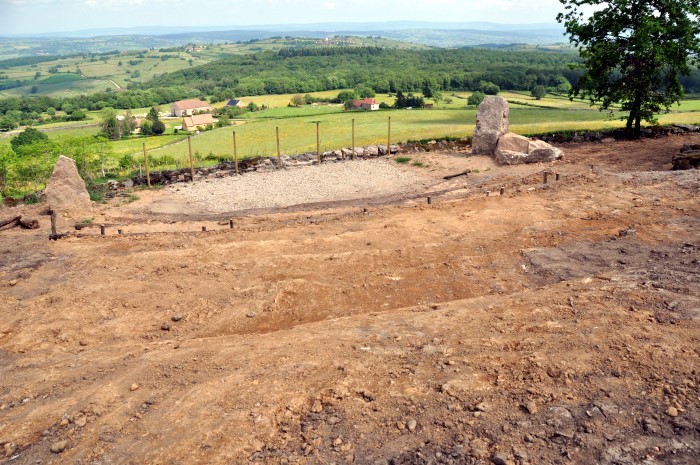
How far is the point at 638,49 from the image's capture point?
25938 millimetres

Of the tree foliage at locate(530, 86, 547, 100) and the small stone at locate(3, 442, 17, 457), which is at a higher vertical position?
the small stone at locate(3, 442, 17, 457)

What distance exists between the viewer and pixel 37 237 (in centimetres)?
1811

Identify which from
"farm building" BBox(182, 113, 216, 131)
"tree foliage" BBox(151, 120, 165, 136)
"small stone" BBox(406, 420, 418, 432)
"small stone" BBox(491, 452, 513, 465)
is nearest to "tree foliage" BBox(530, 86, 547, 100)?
"farm building" BBox(182, 113, 216, 131)

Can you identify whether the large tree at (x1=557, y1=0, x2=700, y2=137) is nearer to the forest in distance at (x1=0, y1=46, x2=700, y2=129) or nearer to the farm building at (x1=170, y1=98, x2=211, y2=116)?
the forest in distance at (x1=0, y1=46, x2=700, y2=129)

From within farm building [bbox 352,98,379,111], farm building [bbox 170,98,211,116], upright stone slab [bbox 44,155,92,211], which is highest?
upright stone slab [bbox 44,155,92,211]

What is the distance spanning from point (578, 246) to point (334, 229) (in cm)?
716

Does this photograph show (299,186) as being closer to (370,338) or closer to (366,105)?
(370,338)

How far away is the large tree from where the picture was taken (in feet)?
84.2

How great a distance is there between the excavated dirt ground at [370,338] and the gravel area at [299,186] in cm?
485

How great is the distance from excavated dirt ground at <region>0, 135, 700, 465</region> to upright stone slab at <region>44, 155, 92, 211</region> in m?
3.09

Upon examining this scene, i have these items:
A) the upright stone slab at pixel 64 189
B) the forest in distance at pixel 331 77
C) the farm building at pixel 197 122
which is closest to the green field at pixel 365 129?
the forest in distance at pixel 331 77

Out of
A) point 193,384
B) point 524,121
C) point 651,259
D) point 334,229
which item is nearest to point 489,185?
point 334,229

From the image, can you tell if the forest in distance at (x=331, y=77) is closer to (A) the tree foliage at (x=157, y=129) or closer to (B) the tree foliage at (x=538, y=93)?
(B) the tree foliage at (x=538, y=93)

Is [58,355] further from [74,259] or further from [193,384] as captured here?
[74,259]
